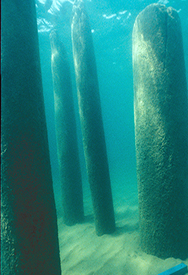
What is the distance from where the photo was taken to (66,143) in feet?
18.4

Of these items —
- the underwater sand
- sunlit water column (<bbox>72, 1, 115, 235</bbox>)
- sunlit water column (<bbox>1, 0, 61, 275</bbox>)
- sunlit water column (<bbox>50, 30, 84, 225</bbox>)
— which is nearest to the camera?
sunlit water column (<bbox>1, 0, 61, 275</bbox>)

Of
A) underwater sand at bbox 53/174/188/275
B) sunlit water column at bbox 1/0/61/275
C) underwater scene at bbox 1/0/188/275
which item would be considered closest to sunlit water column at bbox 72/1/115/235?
underwater scene at bbox 1/0/188/275

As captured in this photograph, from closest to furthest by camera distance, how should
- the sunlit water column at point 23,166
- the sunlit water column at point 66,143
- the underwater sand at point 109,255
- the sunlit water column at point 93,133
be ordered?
the sunlit water column at point 23,166, the underwater sand at point 109,255, the sunlit water column at point 93,133, the sunlit water column at point 66,143

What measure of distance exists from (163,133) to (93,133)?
180 cm

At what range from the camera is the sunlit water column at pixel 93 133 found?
4.14 meters

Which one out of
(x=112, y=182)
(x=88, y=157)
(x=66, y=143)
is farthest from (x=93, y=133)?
(x=112, y=182)

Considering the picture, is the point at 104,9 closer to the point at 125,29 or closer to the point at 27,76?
the point at 125,29

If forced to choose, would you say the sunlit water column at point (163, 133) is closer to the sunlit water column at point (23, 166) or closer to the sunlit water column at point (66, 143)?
the sunlit water column at point (23, 166)

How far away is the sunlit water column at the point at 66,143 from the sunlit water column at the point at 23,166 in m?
3.84

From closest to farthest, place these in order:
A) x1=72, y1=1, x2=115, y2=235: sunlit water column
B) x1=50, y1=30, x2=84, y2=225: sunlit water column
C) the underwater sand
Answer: the underwater sand
x1=72, y1=1, x2=115, y2=235: sunlit water column
x1=50, y1=30, x2=84, y2=225: sunlit water column

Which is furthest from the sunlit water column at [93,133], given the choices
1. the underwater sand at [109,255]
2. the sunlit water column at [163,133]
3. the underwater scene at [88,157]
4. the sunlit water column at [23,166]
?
the sunlit water column at [23,166]

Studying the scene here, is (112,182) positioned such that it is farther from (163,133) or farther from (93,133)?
(163,133)

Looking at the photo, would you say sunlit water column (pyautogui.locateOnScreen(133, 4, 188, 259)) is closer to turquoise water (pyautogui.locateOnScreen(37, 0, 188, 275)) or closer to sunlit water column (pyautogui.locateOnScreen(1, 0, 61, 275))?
turquoise water (pyautogui.locateOnScreen(37, 0, 188, 275))

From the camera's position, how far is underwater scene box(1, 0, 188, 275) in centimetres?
148
